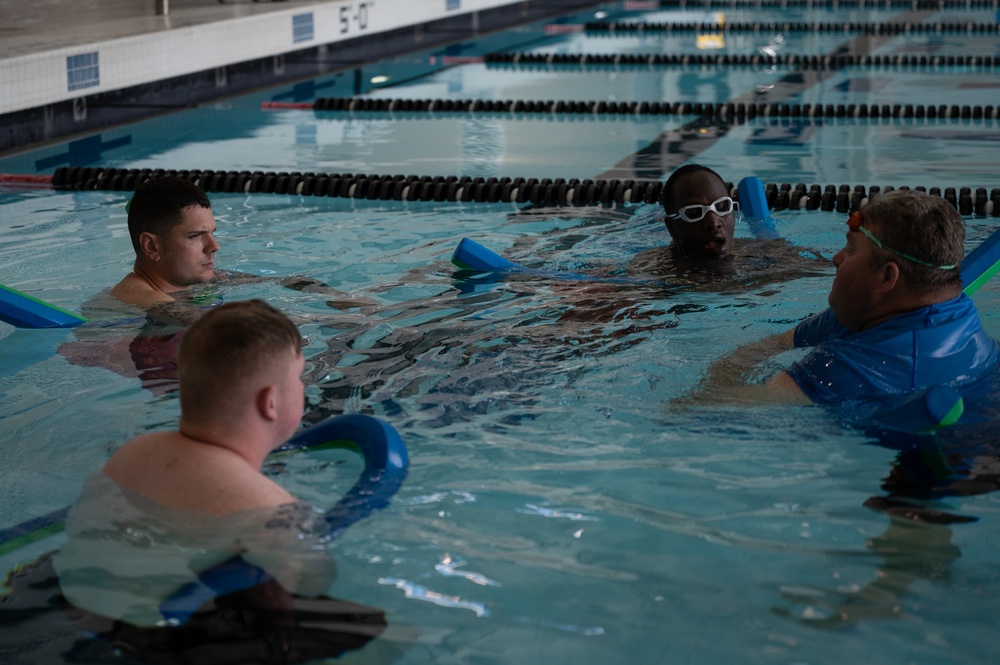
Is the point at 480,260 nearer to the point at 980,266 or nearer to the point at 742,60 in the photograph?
the point at 980,266

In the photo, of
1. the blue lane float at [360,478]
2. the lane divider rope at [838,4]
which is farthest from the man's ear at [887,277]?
the lane divider rope at [838,4]

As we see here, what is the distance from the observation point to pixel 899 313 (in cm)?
307

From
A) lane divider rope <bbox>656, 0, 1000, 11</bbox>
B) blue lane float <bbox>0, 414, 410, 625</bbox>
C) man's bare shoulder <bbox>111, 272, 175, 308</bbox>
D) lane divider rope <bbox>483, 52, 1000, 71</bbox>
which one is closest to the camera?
blue lane float <bbox>0, 414, 410, 625</bbox>

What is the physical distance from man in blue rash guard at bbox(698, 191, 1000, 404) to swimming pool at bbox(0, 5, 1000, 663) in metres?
0.14

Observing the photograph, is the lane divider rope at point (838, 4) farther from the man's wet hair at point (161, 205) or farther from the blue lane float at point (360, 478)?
the blue lane float at point (360, 478)

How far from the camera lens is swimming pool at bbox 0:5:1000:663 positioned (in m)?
2.31

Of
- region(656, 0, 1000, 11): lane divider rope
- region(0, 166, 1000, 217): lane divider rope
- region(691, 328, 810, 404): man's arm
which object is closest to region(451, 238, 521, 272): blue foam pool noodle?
region(691, 328, 810, 404): man's arm

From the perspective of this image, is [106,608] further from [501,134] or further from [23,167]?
[501,134]

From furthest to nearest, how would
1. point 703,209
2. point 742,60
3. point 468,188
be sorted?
point 742,60
point 468,188
point 703,209

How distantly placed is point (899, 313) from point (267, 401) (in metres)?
1.66

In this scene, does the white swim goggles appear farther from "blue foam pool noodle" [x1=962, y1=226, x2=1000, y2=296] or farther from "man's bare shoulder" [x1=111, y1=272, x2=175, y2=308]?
"man's bare shoulder" [x1=111, y1=272, x2=175, y2=308]

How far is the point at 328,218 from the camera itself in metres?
6.05

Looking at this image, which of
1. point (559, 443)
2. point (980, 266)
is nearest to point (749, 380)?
point (559, 443)

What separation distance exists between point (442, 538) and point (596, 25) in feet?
42.4
